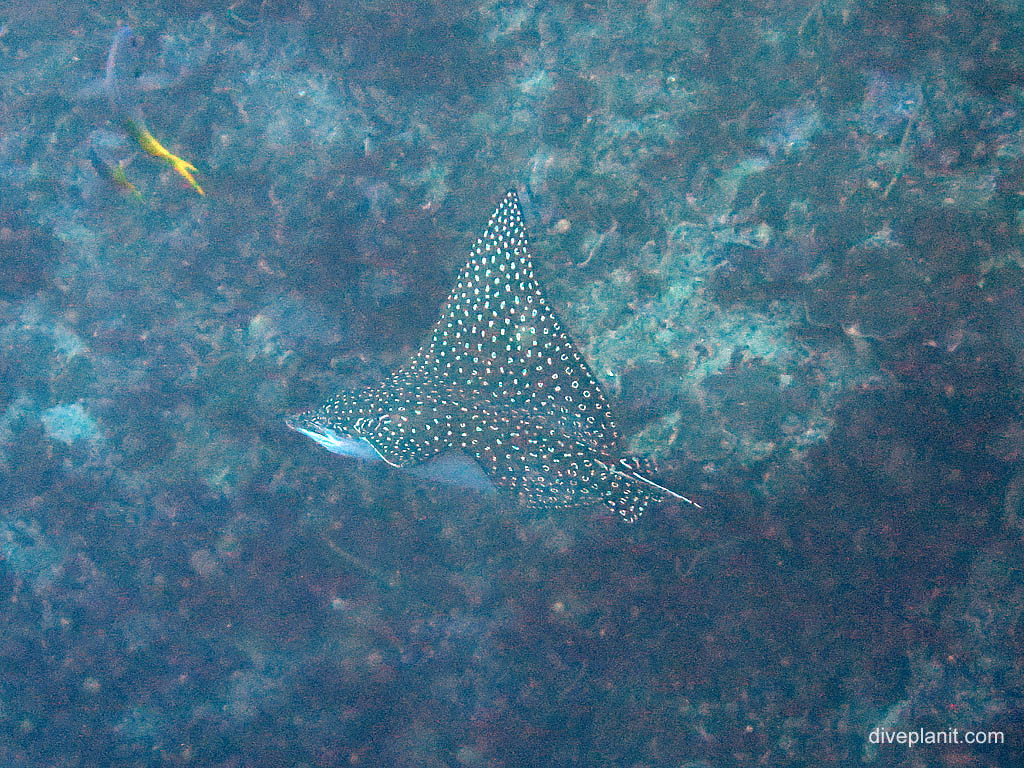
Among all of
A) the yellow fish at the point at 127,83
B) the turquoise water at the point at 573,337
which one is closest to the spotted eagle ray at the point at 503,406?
the turquoise water at the point at 573,337

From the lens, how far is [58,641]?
531 centimetres

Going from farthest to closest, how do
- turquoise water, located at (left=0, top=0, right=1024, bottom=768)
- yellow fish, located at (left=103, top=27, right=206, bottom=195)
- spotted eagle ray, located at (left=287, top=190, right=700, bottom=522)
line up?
turquoise water, located at (left=0, top=0, right=1024, bottom=768), spotted eagle ray, located at (left=287, top=190, right=700, bottom=522), yellow fish, located at (left=103, top=27, right=206, bottom=195)

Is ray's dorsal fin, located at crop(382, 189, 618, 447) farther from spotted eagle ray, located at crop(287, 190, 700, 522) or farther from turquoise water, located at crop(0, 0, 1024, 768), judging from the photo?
turquoise water, located at crop(0, 0, 1024, 768)

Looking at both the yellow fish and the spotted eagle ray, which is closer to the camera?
the yellow fish

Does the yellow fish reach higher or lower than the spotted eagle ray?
higher

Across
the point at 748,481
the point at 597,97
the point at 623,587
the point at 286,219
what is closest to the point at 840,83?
the point at 597,97

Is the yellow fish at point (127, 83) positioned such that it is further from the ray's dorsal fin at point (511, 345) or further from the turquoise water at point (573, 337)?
the ray's dorsal fin at point (511, 345)

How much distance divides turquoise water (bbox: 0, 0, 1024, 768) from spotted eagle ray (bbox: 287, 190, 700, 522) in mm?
468

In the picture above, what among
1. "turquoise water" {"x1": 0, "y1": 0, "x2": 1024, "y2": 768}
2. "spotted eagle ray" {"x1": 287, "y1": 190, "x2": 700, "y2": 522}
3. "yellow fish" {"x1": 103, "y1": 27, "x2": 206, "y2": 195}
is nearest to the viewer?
"yellow fish" {"x1": 103, "y1": 27, "x2": 206, "y2": 195}

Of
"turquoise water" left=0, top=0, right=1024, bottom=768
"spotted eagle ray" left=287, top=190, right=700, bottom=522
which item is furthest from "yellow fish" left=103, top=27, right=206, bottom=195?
"spotted eagle ray" left=287, top=190, right=700, bottom=522

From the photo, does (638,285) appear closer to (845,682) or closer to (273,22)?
(845,682)

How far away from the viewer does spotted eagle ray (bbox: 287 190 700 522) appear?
4574mm

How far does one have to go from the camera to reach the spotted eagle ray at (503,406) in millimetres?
4574

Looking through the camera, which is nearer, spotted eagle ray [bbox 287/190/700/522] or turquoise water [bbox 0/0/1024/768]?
spotted eagle ray [bbox 287/190/700/522]
